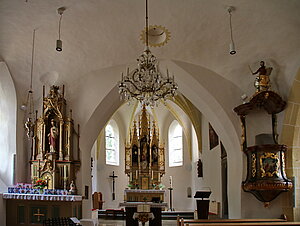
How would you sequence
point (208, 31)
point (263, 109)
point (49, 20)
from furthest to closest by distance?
1. point (263, 109)
2. point (208, 31)
3. point (49, 20)

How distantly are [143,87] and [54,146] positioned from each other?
5126 millimetres

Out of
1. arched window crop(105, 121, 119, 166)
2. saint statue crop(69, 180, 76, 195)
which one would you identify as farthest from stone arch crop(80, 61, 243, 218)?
arched window crop(105, 121, 119, 166)

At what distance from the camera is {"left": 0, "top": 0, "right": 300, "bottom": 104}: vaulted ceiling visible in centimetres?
916

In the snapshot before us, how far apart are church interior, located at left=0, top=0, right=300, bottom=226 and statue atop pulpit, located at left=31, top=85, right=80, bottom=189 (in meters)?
0.03

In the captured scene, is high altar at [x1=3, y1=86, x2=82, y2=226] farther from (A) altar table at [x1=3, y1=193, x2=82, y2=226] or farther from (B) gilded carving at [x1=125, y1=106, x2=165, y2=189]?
(B) gilded carving at [x1=125, y1=106, x2=165, y2=189]

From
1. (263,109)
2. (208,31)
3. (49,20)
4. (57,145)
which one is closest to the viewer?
(49,20)

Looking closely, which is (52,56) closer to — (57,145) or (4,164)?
(57,145)

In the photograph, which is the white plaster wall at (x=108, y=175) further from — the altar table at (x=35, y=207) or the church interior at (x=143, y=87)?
the altar table at (x=35, y=207)

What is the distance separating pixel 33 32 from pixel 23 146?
12.8 feet

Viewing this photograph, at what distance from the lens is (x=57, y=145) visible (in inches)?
479

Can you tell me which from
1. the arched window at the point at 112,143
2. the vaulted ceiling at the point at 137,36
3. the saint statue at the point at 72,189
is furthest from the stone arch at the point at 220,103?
the arched window at the point at 112,143

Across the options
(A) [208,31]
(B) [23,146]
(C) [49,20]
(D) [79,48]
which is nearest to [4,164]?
(B) [23,146]

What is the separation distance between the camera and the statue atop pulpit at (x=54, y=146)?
11945 mm

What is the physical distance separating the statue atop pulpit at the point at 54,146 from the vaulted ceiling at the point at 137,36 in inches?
35.4
